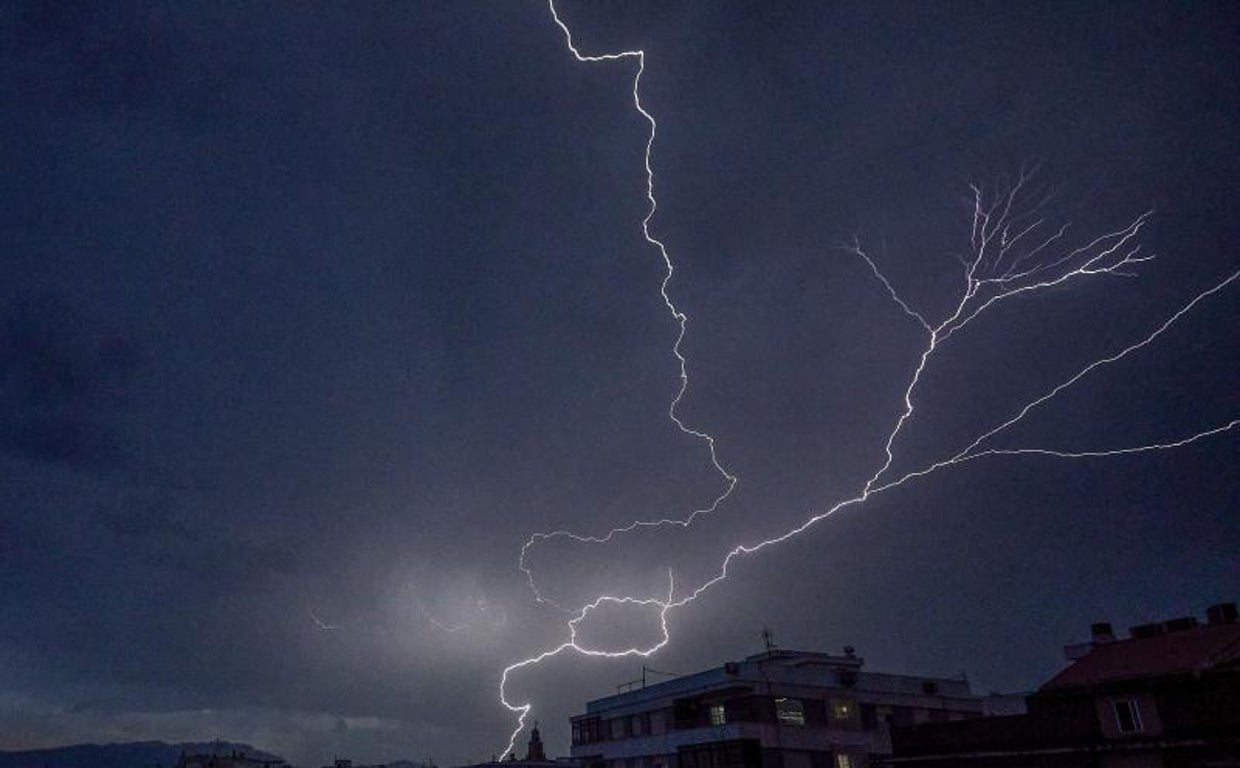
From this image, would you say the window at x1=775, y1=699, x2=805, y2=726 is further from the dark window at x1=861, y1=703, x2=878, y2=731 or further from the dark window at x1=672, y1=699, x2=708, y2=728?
the dark window at x1=861, y1=703, x2=878, y2=731

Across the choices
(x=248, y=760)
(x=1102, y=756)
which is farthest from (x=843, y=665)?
(x=248, y=760)

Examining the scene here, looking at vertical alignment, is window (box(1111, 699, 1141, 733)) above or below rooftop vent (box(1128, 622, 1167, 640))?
below

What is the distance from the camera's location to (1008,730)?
2823 centimetres

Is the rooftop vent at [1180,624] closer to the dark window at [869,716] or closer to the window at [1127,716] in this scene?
the window at [1127,716]

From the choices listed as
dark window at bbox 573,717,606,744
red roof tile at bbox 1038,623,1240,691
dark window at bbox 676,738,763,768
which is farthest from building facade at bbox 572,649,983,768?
red roof tile at bbox 1038,623,1240,691

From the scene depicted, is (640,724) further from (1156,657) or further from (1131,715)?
(1156,657)

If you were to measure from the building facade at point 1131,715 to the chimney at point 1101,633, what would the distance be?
1662 millimetres

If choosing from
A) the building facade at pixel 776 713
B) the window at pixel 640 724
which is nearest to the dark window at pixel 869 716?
the building facade at pixel 776 713

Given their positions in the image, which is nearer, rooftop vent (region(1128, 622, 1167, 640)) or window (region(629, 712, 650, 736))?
rooftop vent (region(1128, 622, 1167, 640))

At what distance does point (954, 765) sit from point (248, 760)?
234 ft

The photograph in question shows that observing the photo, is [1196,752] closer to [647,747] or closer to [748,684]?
[748,684]

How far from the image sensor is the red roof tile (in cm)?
2378

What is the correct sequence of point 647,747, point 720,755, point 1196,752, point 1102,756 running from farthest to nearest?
point 647,747
point 720,755
point 1102,756
point 1196,752

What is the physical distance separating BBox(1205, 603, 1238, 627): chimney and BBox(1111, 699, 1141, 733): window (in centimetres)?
550
